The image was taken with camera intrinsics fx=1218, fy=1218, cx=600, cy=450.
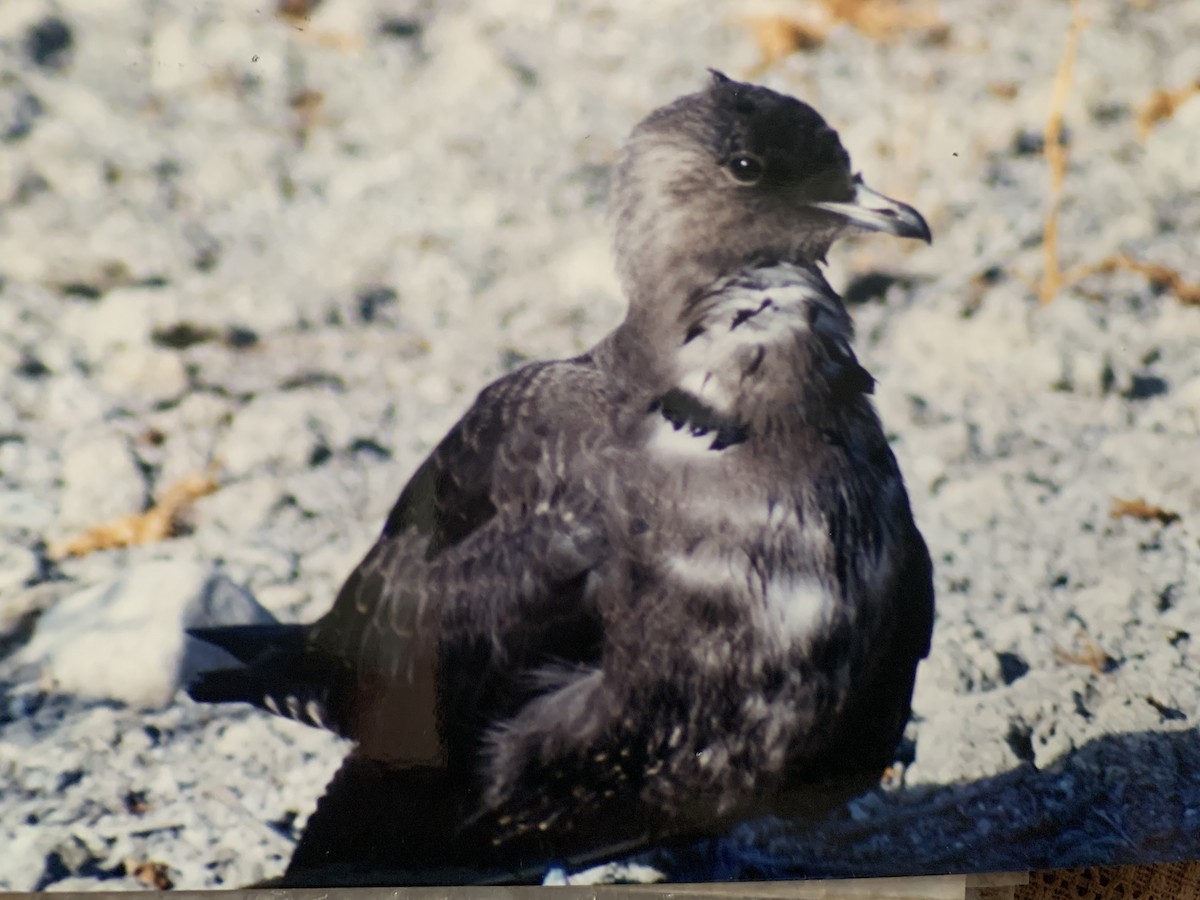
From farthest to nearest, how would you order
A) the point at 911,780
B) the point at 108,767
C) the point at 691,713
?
the point at 911,780
the point at 108,767
the point at 691,713

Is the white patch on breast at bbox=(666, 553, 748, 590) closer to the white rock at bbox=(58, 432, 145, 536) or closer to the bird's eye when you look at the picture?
the bird's eye

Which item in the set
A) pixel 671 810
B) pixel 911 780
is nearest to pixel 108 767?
pixel 671 810

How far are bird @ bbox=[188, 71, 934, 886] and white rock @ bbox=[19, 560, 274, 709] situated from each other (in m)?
0.13

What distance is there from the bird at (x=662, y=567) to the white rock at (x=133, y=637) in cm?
13

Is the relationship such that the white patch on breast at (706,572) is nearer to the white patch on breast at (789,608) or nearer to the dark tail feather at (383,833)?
the white patch on breast at (789,608)

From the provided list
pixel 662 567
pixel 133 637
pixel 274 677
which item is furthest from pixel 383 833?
pixel 662 567

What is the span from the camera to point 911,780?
210cm

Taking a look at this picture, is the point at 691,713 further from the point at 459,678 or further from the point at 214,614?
the point at 214,614

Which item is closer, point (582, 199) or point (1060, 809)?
point (582, 199)

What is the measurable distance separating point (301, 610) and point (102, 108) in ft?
2.85

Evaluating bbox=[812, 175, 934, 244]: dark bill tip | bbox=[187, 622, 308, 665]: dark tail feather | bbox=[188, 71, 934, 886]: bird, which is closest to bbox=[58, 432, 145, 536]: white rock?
bbox=[187, 622, 308, 665]: dark tail feather

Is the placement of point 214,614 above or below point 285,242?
below

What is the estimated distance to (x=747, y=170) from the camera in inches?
69.7

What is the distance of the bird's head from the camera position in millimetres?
1773
